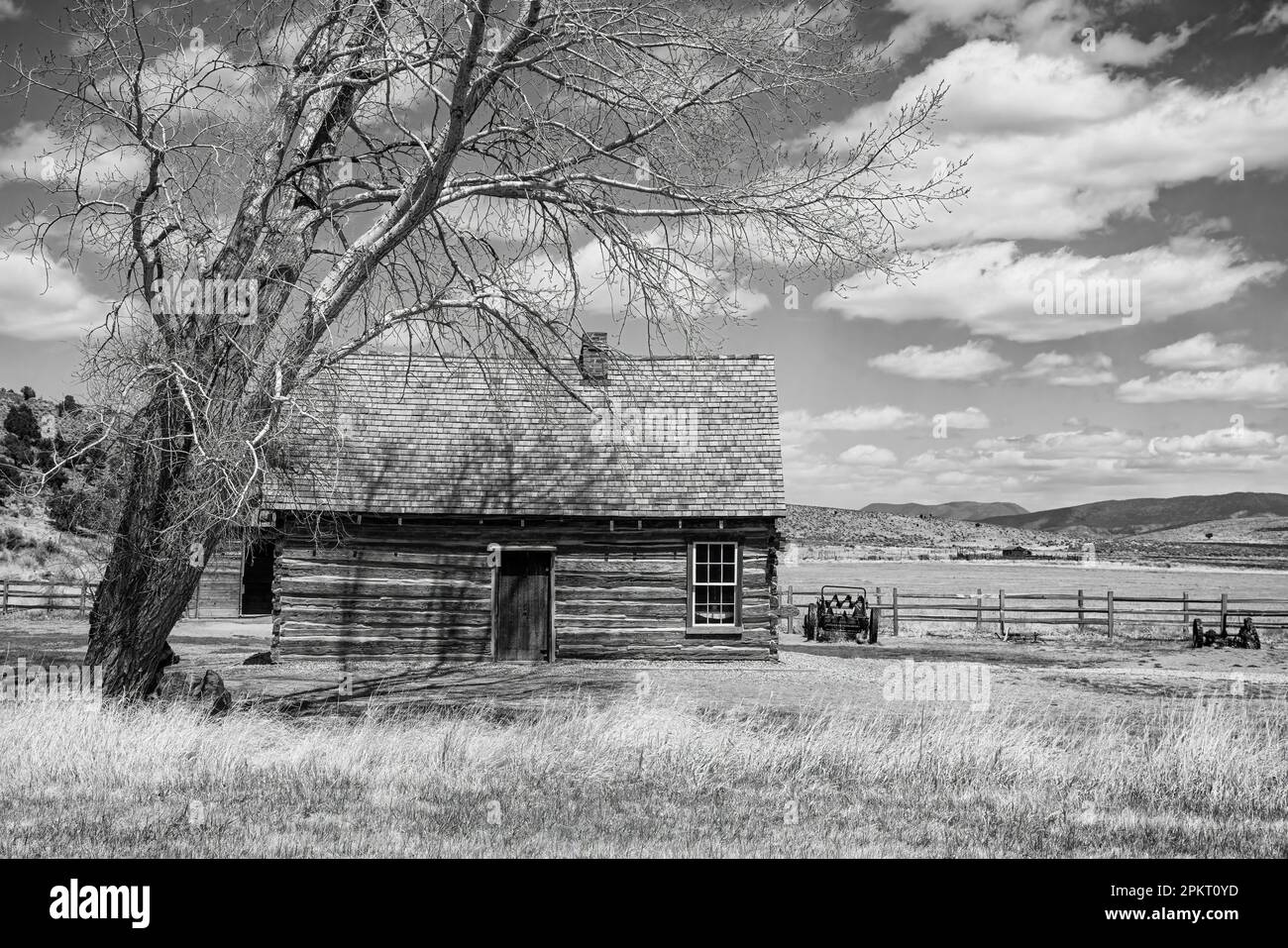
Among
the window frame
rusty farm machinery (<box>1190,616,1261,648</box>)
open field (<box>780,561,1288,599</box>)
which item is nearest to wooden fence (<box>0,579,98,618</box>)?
the window frame

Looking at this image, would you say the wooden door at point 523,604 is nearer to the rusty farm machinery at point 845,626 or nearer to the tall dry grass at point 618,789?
the rusty farm machinery at point 845,626

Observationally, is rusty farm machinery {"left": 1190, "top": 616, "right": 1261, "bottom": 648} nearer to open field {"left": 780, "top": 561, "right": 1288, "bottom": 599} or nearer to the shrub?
open field {"left": 780, "top": 561, "right": 1288, "bottom": 599}

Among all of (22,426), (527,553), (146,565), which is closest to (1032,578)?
(527,553)

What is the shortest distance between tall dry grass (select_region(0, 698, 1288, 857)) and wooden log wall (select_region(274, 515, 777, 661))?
9.58 metres

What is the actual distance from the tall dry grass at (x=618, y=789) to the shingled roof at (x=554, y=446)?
9755 mm

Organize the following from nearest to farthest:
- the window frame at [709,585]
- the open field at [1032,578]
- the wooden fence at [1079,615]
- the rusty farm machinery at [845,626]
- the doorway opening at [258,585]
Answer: the window frame at [709,585], the rusty farm machinery at [845,626], the wooden fence at [1079,615], the doorway opening at [258,585], the open field at [1032,578]

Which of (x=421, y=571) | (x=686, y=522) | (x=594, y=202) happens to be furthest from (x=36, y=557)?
(x=594, y=202)

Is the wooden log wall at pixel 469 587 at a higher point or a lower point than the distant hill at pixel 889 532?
lower

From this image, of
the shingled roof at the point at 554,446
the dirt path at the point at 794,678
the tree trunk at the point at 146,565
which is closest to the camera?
the tree trunk at the point at 146,565

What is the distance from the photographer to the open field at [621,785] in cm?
650

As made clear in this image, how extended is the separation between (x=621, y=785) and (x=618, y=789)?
15 centimetres

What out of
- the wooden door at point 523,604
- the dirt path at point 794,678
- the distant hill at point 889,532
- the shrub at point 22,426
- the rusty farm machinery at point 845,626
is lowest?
the dirt path at point 794,678

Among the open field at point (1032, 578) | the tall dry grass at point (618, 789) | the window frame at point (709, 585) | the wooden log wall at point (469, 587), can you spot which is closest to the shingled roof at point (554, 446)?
the wooden log wall at point (469, 587)
